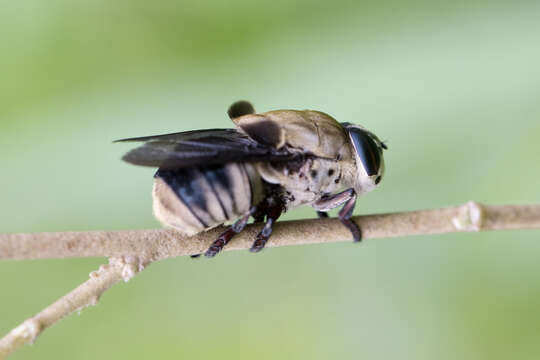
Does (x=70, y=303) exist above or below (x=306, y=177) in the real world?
below

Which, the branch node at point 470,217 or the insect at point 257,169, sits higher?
the insect at point 257,169

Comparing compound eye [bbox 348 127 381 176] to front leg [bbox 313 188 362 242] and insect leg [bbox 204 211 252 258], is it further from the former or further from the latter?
insect leg [bbox 204 211 252 258]

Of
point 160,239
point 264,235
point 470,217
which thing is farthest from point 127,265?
point 470,217

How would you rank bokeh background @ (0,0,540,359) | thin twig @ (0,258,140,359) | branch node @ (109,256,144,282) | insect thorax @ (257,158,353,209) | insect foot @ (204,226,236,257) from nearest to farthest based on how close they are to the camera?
thin twig @ (0,258,140,359), branch node @ (109,256,144,282), insect foot @ (204,226,236,257), insect thorax @ (257,158,353,209), bokeh background @ (0,0,540,359)

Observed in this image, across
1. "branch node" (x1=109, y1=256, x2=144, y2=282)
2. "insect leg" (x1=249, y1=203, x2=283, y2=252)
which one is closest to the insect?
"insect leg" (x1=249, y1=203, x2=283, y2=252)

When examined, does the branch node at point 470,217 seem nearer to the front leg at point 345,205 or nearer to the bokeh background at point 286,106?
the front leg at point 345,205

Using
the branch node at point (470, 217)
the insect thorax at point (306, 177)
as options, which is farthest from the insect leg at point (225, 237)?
the branch node at point (470, 217)

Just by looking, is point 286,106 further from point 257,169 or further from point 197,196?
point 197,196
